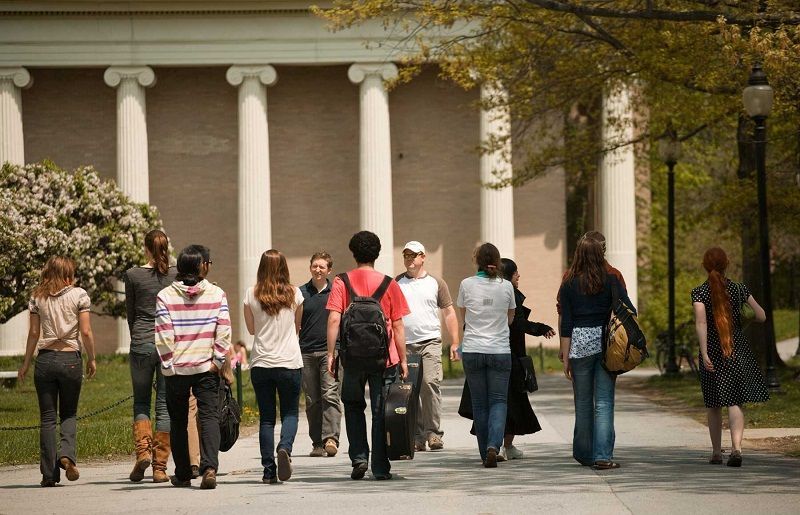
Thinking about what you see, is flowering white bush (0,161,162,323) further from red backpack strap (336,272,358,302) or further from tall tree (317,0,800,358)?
red backpack strap (336,272,358,302)

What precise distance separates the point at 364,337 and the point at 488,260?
1.99 meters

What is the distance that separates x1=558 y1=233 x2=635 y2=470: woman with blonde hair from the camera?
13070 mm

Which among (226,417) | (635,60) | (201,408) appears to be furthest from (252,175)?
A: (201,408)

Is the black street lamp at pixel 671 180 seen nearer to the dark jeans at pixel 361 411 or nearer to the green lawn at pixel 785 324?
the dark jeans at pixel 361 411

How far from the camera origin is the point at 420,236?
4997cm

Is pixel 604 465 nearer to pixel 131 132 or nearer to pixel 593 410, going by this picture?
pixel 593 410

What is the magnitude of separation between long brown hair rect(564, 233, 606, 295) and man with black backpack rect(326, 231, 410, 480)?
1.59m

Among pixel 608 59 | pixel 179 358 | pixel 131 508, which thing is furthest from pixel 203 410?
pixel 608 59

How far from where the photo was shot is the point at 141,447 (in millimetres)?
13039

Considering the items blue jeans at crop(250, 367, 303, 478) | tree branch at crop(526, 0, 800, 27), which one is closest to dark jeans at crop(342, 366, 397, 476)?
blue jeans at crop(250, 367, 303, 478)

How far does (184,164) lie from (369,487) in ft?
126

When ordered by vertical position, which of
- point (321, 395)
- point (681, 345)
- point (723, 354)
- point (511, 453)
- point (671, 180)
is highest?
point (671, 180)

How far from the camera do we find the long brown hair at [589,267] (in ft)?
42.9

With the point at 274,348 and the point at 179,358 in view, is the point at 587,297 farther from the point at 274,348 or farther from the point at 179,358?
the point at 179,358
